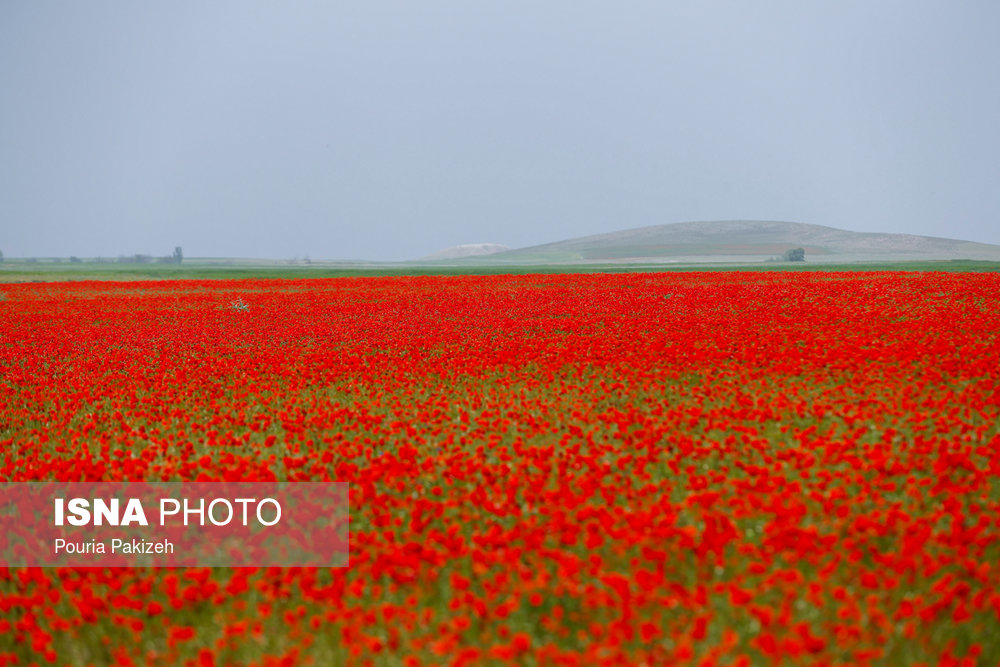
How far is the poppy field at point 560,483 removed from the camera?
5051 mm

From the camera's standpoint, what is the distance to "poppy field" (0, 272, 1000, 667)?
505 cm

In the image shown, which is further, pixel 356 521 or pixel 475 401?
pixel 475 401

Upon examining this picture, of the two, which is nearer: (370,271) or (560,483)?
(560,483)

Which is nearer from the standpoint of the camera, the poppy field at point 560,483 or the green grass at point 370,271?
the poppy field at point 560,483

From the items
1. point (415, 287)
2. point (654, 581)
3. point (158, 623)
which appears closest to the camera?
point (654, 581)

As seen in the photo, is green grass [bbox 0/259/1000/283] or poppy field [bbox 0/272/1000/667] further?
green grass [bbox 0/259/1000/283]

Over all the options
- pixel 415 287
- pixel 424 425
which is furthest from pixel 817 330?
pixel 415 287

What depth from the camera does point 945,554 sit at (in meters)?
5.95

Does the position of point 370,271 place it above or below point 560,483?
above

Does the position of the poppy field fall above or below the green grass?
below

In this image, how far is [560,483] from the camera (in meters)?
7.52

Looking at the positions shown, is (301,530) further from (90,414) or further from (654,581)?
(90,414)

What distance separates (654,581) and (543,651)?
38.3 inches

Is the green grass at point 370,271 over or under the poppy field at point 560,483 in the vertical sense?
over
